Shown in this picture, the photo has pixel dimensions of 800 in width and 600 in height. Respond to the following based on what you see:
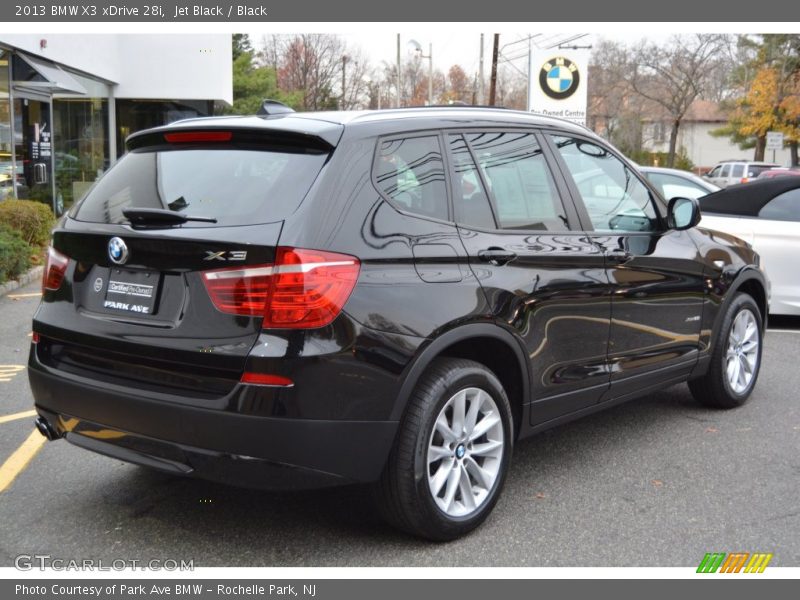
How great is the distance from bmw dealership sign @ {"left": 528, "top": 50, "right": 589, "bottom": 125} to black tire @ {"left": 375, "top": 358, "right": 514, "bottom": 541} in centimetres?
1810

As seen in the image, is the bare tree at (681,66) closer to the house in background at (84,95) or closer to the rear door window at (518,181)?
the house in background at (84,95)

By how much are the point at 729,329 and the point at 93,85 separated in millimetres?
21506

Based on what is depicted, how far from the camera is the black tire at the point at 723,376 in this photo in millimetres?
5840

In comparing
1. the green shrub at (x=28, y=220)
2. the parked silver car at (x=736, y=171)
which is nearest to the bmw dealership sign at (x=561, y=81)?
the green shrub at (x=28, y=220)

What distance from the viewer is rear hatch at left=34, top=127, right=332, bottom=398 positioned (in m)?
3.30

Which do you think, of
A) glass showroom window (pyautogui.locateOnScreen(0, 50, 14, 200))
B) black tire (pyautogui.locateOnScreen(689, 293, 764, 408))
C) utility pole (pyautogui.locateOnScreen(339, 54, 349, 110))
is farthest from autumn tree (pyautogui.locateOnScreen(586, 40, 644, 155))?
black tire (pyautogui.locateOnScreen(689, 293, 764, 408))

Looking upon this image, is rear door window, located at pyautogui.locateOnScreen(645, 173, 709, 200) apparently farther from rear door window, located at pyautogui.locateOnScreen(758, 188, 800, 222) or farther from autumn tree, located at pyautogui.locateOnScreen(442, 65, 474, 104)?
autumn tree, located at pyautogui.locateOnScreen(442, 65, 474, 104)

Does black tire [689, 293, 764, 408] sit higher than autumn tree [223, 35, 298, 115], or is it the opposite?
autumn tree [223, 35, 298, 115]

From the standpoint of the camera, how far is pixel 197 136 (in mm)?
3863

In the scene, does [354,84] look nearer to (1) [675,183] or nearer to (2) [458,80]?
(2) [458,80]

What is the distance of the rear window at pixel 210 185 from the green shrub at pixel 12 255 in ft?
23.5

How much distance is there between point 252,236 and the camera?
10.9ft

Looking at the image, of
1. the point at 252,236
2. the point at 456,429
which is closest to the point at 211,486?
the point at 456,429
